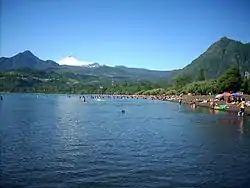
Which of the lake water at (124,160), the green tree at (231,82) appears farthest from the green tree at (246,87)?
the lake water at (124,160)

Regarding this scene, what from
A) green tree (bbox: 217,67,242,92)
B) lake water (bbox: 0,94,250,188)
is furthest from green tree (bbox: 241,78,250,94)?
lake water (bbox: 0,94,250,188)

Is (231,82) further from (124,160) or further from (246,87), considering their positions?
(124,160)

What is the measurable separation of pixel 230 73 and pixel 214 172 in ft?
374

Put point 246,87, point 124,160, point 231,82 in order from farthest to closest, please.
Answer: point 231,82, point 246,87, point 124,160

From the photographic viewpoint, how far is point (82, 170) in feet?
65.8

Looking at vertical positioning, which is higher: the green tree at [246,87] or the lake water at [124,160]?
the green tree at [246,87]

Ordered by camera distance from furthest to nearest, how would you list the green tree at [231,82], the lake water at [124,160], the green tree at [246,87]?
the green tree at [231,82] < the green tree at [246,87] < the lake water at [124,160]

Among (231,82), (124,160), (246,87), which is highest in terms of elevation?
(231,82)

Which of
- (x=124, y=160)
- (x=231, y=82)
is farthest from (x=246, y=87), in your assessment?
(x=124, y=160)

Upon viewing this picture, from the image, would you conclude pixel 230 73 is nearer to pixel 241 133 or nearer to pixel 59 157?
pixel 241 133

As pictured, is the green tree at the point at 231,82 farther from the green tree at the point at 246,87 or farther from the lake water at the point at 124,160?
the lake water at the point at 124,160

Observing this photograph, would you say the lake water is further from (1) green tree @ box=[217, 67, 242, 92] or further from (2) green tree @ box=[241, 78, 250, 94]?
(1) green tree @ box=[217, 67, 242, 92]

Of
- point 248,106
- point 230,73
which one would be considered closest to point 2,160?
point 248,106

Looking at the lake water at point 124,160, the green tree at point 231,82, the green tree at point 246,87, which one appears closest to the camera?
the lake water at point 124,160
